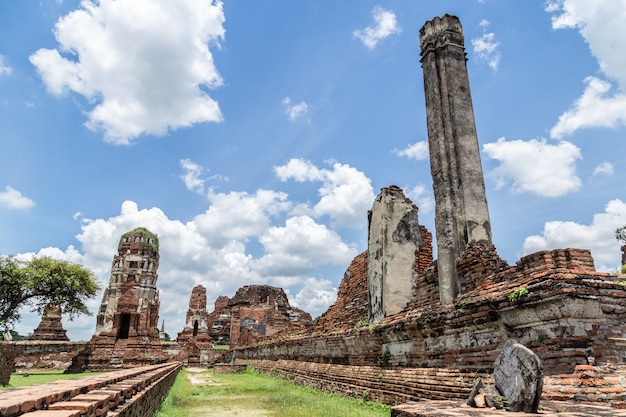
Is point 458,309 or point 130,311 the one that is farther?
point 130,311

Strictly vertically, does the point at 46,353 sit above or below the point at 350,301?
below

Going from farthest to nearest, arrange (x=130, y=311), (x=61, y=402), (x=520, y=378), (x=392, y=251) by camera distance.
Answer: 1. (x=130, y=311)
2. (x=392, y=251)
3. (x=520, y=378)
4. (x=61, y=402)

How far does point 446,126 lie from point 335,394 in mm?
5591

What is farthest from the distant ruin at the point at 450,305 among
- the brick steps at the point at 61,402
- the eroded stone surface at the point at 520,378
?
the brick steps at the point at 61,402

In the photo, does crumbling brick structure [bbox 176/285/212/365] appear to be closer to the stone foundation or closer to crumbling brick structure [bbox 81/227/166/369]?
crumbling brick structure [bbox 81/227/166/369]

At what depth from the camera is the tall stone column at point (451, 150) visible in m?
7.32

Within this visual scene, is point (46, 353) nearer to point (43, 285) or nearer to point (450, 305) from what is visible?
point (43, 285)

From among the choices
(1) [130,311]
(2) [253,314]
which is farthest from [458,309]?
(2) [253,314]

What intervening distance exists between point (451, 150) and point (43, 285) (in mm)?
24945

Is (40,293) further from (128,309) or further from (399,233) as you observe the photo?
(399,233)

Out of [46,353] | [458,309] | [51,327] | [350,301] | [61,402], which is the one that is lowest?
[46,353]

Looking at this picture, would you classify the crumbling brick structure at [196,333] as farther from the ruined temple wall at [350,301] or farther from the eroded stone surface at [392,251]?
the eroded stone surface at [392,251]

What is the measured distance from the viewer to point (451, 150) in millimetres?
8016

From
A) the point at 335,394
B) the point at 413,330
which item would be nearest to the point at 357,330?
the point at 335,394
